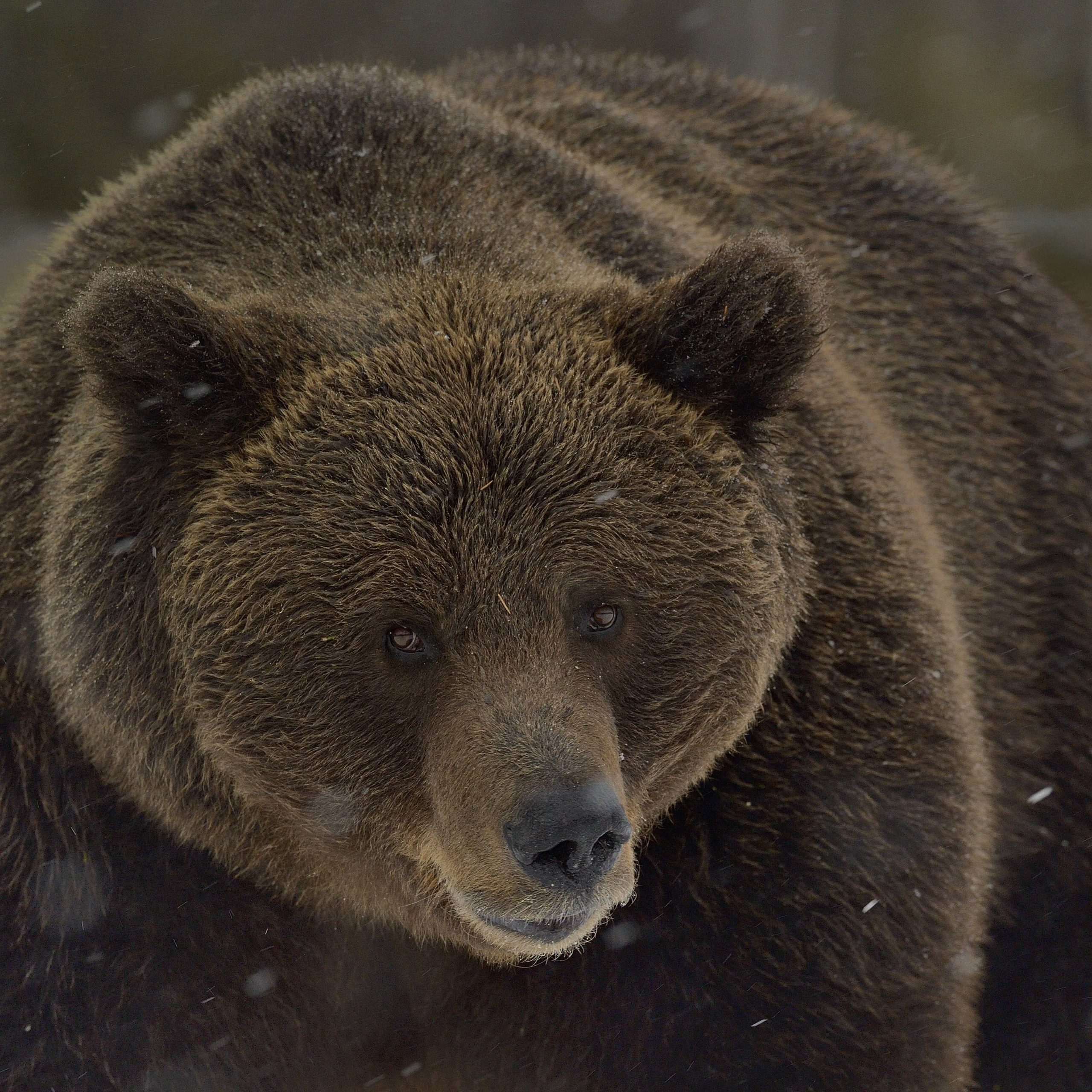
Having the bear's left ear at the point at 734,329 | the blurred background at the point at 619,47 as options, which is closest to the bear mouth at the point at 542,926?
the bear's left ear at the point at 734,329

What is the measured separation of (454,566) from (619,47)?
369 inches

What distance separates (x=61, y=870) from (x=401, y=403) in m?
1.70

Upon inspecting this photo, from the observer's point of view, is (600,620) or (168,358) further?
(600,620)

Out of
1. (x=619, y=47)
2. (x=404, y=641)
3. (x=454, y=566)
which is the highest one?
(x=454, y=566)

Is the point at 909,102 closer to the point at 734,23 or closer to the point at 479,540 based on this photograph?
the point at 734,23

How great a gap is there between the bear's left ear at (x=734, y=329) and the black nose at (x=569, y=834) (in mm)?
1162

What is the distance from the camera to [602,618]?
12.6ft

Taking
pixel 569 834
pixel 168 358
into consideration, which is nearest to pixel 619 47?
pixel 168 358

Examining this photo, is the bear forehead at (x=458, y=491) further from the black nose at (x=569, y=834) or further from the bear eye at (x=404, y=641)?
the black nose at (x=569, y=834)

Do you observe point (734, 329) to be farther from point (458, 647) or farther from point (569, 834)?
point (569, 834)

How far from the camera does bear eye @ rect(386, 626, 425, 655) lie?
3.74 m

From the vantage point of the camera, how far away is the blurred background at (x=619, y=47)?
14125 mm

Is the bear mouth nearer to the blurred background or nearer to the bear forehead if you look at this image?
the bear forehead

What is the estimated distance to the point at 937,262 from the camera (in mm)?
6469
